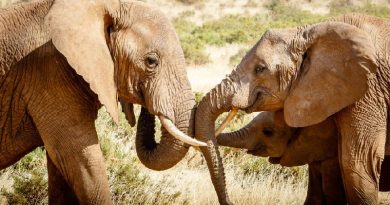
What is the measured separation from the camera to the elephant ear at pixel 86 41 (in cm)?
610

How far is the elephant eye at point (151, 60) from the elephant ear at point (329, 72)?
1.43 meters

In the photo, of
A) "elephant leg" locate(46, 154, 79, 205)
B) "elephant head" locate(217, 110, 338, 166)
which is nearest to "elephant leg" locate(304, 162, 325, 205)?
"elephant head" locate(217, 110, 338, 166)

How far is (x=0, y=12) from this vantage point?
6.66 meters

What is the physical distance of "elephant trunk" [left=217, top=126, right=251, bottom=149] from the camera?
816 cm

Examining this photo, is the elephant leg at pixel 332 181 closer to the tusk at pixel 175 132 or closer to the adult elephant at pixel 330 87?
the adult elephant at pixel 330 87

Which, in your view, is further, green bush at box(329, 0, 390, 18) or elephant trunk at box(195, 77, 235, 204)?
green bush at box(329, 0, 390, 18)

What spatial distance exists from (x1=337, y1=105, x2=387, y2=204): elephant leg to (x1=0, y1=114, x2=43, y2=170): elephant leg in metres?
2.68

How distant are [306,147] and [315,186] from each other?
0.42m

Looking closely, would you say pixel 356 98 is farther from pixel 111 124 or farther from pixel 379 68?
pixel 111 124

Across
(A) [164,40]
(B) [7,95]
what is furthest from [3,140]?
(A) [164,40]

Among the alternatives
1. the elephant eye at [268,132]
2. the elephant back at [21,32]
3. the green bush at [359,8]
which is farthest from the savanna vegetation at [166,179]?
the green bush at [359,8]

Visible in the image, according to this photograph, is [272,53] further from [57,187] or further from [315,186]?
[57,187]

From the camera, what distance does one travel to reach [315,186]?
Result: 315 inches

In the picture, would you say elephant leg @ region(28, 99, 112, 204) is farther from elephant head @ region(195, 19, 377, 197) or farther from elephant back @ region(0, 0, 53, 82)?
elephant head @ region(195, 19, 377, 197)
